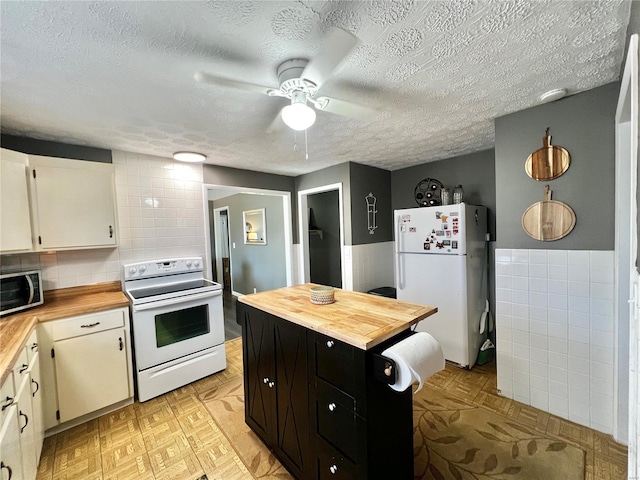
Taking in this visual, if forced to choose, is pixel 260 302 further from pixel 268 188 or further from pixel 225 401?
pixel 268 188

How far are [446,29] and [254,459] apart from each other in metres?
2.54

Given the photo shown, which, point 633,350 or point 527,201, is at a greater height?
point 527,201

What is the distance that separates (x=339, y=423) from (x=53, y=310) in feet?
7.18

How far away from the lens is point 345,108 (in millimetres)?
1748

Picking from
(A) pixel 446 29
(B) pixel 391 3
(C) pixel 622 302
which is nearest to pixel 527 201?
(C) pixel 622 302

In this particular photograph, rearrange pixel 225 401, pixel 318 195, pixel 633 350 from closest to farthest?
pixel 633 350, pixel 225 401, pixel 318 195

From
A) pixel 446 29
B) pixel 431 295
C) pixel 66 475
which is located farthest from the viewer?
pixel 431 295

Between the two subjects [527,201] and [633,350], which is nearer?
[633,350]

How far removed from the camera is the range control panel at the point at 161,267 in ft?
8.59

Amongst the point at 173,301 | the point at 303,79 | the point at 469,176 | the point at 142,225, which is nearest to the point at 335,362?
the point at 303,79

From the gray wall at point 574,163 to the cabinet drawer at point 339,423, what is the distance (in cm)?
181

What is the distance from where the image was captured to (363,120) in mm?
2062

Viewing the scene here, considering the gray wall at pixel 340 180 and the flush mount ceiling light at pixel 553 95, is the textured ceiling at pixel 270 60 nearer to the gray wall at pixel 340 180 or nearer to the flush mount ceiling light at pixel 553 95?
the flush mount ceiling light at pixel 553 95

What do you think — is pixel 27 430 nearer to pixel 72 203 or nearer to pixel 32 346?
pixel 32 346
